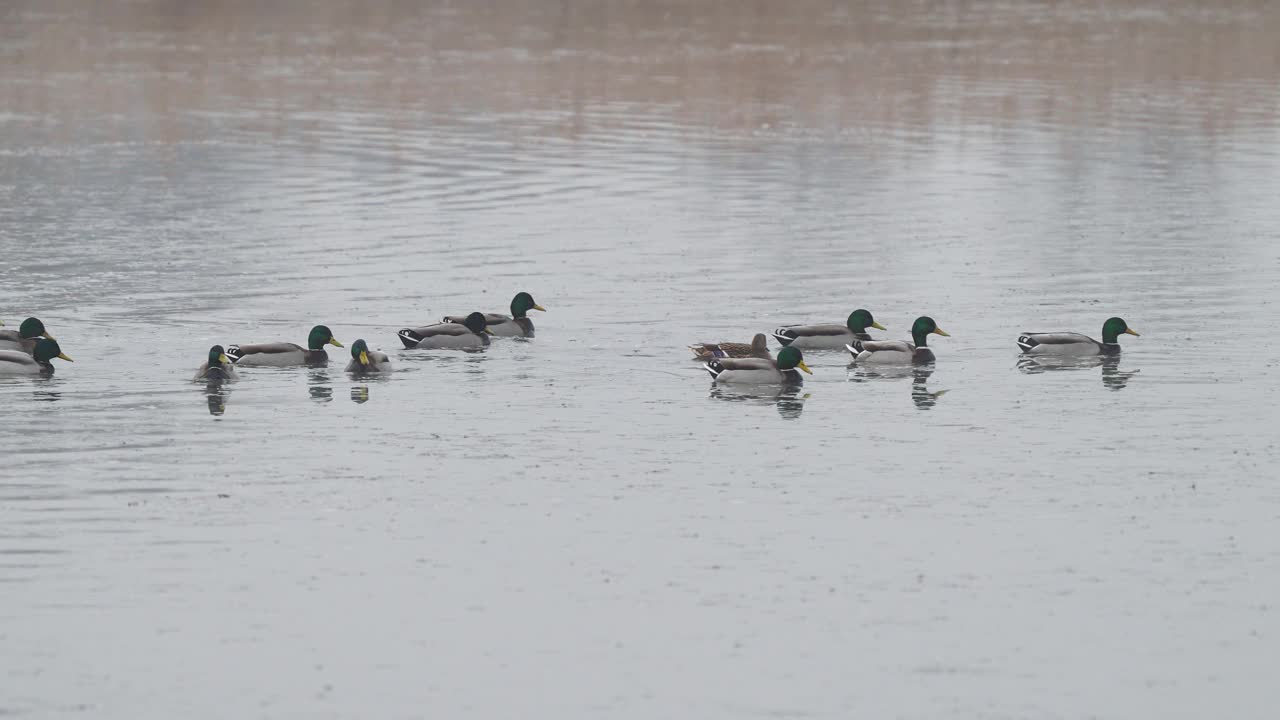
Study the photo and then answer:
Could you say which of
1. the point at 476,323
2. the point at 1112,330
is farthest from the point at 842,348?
the point at 476,323

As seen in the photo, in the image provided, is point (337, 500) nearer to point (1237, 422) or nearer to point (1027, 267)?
point (1237, 422)

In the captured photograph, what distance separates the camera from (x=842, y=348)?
2586 cm

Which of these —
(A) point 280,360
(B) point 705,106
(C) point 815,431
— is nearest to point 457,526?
(C) point 815,431

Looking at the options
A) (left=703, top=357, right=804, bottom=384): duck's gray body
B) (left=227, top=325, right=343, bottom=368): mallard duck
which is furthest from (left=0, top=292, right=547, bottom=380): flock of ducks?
(left=703, top=357, right=804, bottom=384): duck's gray body

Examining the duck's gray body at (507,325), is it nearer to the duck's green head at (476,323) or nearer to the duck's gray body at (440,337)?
the duck's green head at (476,323)

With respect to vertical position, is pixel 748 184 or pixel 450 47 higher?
pixel 450 47

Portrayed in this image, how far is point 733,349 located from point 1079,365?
169 inches

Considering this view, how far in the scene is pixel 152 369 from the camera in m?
24.4

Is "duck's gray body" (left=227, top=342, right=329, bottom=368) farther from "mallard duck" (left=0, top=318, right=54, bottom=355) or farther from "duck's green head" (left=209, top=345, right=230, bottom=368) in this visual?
"mallard duck" (left=0, top=318, right=54, bottom=355)

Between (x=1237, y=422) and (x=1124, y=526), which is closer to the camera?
(x=1124, y=526)

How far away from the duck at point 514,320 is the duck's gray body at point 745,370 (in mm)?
3969

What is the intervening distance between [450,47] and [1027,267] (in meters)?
55.2

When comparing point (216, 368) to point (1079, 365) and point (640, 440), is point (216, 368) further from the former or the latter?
point (1079, 365)

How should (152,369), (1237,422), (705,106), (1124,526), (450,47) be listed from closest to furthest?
(1124,526), (1237,422), (152,369), (705,106), (450,47)
